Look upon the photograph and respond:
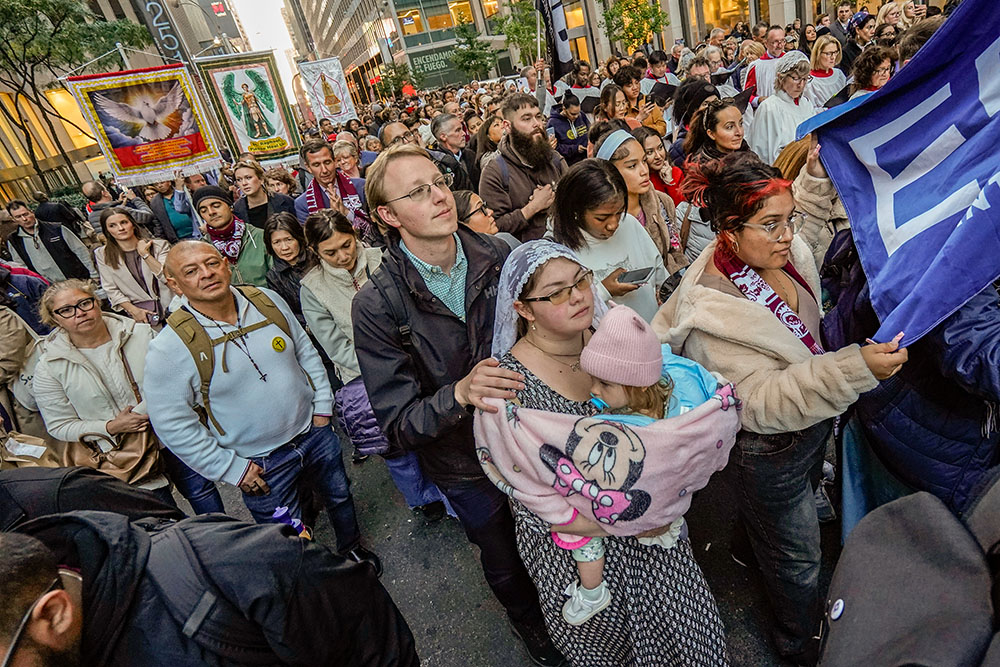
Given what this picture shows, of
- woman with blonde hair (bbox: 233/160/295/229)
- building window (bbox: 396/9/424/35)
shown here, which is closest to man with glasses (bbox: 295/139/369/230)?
woman with blonde hair (bbox: 233/160/295/229)

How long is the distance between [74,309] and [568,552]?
2764 mm

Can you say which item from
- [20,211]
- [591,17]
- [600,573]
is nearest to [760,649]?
[600,573]

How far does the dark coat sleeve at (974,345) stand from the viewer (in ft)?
4.63

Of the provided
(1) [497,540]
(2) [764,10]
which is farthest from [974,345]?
(2) [764,10]

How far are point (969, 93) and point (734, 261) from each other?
0.80 meters

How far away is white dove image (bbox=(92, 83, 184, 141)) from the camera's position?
6.03 m

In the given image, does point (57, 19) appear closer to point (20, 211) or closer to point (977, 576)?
point (20, 211)

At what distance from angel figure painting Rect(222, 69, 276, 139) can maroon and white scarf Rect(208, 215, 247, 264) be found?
362cm

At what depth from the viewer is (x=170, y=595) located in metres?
1.18

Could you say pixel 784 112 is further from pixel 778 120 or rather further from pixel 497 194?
pixel 497 194

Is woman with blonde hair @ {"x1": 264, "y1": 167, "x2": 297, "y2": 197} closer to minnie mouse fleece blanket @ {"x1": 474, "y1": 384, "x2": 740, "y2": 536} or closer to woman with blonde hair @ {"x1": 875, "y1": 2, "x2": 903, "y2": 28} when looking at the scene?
minnie mouse fleece blanket @ {"x1": 474, "y1": 384, "x2": 740, "y2": 536}

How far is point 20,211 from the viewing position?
6.47 meters

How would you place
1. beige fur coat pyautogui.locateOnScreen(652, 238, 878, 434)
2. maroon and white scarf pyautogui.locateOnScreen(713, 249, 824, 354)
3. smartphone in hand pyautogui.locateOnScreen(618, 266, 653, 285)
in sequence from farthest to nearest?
smartphone in hand pyautogui.locateOnScreen(618, 266, 653, 285)
maroon and white scarf pyautogui.locateOnScreen(713, 249, 824, 354)
beige fur coat pyautogui.locateOnScreen(652, 238, 878, 434)

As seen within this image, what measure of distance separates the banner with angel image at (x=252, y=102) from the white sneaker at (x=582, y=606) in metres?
8.01
